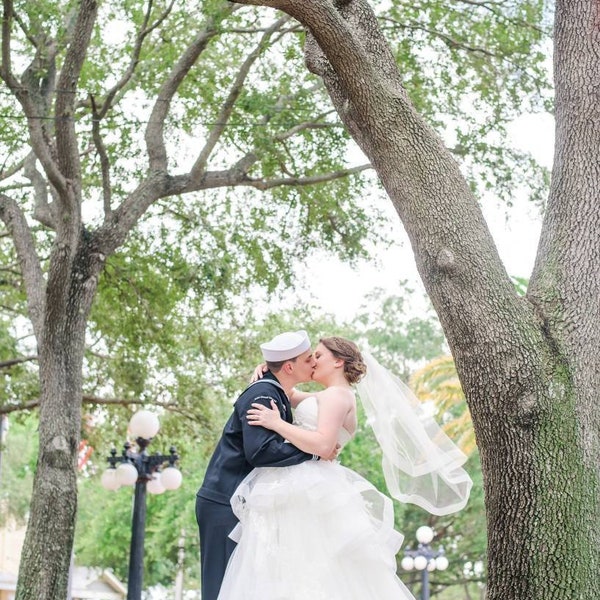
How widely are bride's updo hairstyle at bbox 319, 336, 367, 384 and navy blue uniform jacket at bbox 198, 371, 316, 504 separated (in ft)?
1.66

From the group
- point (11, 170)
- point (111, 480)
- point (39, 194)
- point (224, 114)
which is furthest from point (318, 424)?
point (11, 170)

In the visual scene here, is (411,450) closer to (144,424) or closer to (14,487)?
(144,424)

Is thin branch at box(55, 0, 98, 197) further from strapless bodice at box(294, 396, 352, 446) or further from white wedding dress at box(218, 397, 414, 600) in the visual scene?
white wedding dress at box(218, 397, 414, 600)

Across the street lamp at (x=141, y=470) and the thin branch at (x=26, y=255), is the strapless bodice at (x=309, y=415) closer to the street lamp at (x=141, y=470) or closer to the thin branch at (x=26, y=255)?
the street lamp at (x=141, y=470)

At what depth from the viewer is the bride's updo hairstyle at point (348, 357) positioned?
19.3 ft

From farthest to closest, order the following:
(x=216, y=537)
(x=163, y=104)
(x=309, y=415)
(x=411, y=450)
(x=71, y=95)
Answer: (x=163, y=104) < (x=71, y=95) < (x=411, y=450) < (x=309, y=415) < (x=216, y=537)

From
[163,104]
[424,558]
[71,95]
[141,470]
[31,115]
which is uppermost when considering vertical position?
[163,104]

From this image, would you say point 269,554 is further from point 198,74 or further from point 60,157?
point 198,74

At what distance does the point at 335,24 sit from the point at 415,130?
0.80 meters

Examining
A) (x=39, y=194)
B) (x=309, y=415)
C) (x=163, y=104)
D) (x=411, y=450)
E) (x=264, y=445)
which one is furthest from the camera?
(x=39, y=194)

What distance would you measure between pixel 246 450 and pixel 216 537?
0.51 metres

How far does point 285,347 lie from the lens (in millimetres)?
5562

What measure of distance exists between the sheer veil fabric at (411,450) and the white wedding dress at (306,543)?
2.43 feet

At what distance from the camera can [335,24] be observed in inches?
238
